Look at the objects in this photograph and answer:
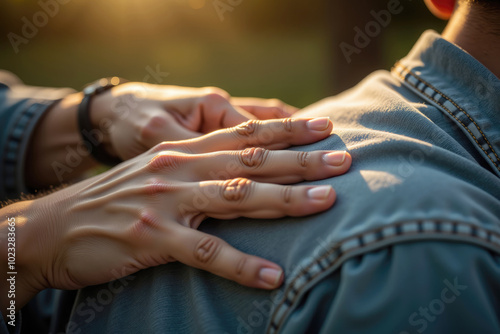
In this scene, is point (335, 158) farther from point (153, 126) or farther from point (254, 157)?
point (153, 126)

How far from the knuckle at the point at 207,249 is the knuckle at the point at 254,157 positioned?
242 millimetres

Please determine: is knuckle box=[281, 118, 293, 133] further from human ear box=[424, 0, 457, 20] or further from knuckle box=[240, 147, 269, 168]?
human ear box=[424, 0, 457, 20]

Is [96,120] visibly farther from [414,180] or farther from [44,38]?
[44,38]

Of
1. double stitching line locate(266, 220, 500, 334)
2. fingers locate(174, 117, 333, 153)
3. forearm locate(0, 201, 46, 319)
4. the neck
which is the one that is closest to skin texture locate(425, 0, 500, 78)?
the neck

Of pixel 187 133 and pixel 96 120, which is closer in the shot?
pixel 187 133

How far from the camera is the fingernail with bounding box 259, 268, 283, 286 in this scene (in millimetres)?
926

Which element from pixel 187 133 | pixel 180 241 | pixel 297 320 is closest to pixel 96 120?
pixel 187 133

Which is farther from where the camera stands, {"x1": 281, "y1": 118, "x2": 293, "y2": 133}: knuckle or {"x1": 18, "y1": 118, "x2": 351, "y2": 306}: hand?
{"x1": 281, "y1": 118, "x2": 293, "y2": 133}: knuckle

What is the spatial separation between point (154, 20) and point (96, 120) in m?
11.8

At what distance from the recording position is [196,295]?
1.04 metres

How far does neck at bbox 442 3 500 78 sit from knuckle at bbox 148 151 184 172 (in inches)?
38.6

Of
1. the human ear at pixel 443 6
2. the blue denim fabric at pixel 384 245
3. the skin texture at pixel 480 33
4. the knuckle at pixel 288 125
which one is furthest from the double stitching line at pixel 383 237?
the human ear at pixel 443 6

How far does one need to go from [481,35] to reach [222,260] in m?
1.05

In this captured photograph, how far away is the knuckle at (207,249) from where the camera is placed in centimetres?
102
